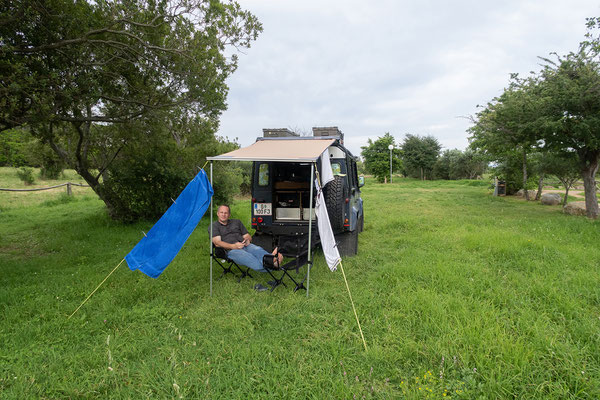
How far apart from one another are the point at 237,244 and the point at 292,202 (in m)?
1.81

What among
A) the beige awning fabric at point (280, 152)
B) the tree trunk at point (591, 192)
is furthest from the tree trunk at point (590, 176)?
the beige awning fabric at point (280, 152)

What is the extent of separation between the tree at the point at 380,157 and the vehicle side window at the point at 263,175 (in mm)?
29335

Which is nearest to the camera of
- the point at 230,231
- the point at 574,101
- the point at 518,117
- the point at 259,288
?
the point at 259,288

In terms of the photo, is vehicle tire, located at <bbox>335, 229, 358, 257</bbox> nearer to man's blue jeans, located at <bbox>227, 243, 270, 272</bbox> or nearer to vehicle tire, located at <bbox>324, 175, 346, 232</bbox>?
vehicle tire, located at <bbox>324, 175, 346, 232</bbox>

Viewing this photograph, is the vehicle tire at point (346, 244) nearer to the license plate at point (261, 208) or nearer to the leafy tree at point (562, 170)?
the license plate at point (261, 208)

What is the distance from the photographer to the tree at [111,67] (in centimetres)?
475

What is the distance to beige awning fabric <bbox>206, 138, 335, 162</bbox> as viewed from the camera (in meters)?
3.83

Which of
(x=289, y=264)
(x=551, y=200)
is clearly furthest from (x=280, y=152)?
(x=551, y=200)

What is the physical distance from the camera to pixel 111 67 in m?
6.28

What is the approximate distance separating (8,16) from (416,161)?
37629 millimetres

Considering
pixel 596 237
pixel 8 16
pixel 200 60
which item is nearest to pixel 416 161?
pixel 596 237

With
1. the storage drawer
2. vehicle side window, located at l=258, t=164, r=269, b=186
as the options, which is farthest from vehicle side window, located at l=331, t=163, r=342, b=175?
vehicle side window, located at l=258, t=164, r=269, b=186

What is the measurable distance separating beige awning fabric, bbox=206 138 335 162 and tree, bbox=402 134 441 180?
34.3m

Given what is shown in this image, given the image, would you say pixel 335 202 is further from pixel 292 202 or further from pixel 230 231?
pixel 230 231
